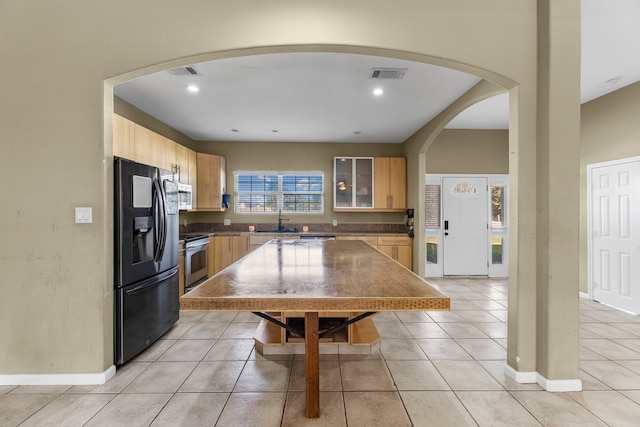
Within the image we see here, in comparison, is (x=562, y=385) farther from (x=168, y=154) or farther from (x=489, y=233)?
(x=168, y=154)

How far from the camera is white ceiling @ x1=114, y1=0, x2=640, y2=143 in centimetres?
287

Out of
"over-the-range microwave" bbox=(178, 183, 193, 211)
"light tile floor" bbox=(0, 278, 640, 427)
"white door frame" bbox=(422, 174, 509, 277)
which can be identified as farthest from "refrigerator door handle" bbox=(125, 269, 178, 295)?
"white door frame" bbox=(422, 174, 509, 277)

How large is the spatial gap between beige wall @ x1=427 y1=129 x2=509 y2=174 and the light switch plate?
Result: 5.39 meters

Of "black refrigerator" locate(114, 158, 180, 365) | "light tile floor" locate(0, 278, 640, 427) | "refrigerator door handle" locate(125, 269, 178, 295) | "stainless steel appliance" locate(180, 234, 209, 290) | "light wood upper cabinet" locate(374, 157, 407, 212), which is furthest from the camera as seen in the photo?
"light wood upper cabinet" locate(374, 157, 407, 212)

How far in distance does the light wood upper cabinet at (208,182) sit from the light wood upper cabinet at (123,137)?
2038mm

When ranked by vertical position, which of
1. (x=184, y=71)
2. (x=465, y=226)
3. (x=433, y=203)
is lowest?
(x=465, y=226)

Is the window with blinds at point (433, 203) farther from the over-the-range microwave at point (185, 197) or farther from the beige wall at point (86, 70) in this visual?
the over-the-range microwave at point (185, 197)

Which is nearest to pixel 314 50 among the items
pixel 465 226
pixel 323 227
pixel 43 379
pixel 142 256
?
pixel 142 256

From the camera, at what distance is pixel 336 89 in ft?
11.9

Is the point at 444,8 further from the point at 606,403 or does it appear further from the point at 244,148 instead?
the point at 244,148

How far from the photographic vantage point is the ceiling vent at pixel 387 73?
3.10 metres

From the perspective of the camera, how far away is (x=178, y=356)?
2730 millimetres

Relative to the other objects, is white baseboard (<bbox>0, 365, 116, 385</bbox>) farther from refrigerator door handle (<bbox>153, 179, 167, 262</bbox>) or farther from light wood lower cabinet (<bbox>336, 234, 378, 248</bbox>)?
light wood lower cabinet (<bbox>336, 234, 378, 248</bbox>)

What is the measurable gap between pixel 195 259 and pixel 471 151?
5243 mm
